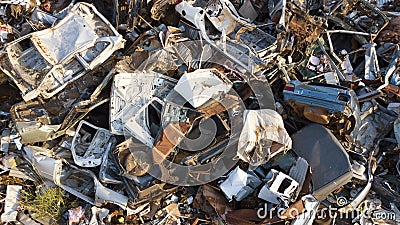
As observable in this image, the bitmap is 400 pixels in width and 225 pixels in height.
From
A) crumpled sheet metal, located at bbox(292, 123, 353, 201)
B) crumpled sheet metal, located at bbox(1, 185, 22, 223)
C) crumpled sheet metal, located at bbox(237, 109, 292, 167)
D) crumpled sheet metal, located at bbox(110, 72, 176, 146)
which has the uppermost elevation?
crumpled sheet metal, located at bbox(110, 72, 176, 146)

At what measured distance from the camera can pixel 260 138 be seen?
201 inches

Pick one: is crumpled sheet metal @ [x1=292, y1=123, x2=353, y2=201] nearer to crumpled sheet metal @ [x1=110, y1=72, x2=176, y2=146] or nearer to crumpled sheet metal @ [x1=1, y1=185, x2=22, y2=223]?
crumpled sheet metal @ [x1=110, y1=72, x2=176, y2=146]

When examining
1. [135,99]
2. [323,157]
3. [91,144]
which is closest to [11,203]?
[91,144]

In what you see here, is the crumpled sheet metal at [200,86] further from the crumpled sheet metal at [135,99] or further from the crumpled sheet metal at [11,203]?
the crumpled sheet metal at [11,203]

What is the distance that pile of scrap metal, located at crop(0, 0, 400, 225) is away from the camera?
5137 mm

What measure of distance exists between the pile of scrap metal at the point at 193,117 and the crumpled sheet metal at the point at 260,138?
12 millimetres

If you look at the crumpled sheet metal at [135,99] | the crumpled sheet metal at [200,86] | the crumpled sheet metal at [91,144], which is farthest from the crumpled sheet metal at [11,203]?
the crumpled sheet metal at [200,86]

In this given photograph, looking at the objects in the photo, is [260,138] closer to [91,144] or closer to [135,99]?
[135,99]

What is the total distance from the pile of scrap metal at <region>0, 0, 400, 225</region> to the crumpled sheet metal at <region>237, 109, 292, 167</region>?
0.04 ft

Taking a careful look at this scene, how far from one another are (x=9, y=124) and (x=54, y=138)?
0.70 metres

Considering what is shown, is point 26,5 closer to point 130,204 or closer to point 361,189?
point 130,204

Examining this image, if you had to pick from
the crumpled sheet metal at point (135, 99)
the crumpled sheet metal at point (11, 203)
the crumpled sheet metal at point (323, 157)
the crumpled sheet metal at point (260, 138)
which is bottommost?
the crumpled sheet metal at point (11, 203)

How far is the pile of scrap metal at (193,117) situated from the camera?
5.14 metres

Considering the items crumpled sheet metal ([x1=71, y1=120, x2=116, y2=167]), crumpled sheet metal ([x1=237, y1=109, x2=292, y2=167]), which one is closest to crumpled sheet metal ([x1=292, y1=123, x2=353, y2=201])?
crumpled sheet metal ([x1=237, y1=109, x2=292, y2=167])
